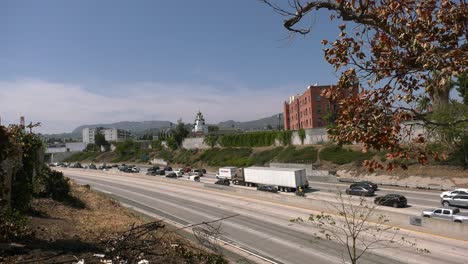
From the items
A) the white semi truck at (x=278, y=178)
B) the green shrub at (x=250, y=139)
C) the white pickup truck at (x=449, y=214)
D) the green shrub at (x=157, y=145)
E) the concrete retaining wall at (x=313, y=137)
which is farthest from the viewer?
the green shrub at (x=157, y=145)

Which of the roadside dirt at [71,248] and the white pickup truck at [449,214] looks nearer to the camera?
the roadside dirt at [71,248]

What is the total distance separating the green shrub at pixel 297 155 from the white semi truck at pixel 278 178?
60.2ft

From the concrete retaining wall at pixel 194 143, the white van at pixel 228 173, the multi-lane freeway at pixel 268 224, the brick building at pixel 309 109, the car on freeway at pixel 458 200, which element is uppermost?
the brick building at pixel 309 109

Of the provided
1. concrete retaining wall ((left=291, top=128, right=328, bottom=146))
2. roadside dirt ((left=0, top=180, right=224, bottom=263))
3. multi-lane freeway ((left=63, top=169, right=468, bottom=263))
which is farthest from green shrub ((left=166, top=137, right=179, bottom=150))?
roadside dirt ((left=0, top=180, right=224, bottom=263))

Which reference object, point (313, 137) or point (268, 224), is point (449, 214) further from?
point (313, 137)

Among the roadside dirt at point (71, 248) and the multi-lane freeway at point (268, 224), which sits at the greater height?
the roadside dirt at point (71, 248)

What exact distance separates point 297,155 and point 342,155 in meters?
12.2

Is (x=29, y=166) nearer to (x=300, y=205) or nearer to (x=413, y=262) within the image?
(x=413, y=262)

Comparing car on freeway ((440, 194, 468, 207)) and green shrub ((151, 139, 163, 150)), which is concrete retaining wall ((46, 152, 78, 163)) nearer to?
green shrub ((151, 139, 163, 150))

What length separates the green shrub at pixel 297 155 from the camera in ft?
239

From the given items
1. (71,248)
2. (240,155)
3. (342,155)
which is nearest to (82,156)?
(240,155)

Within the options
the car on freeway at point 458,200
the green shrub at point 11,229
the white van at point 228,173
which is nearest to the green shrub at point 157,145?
the white van at point 228,173

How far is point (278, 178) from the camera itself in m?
50.1

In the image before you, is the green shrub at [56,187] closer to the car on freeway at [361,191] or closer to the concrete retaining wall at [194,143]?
the car on freeway at [361,191]
